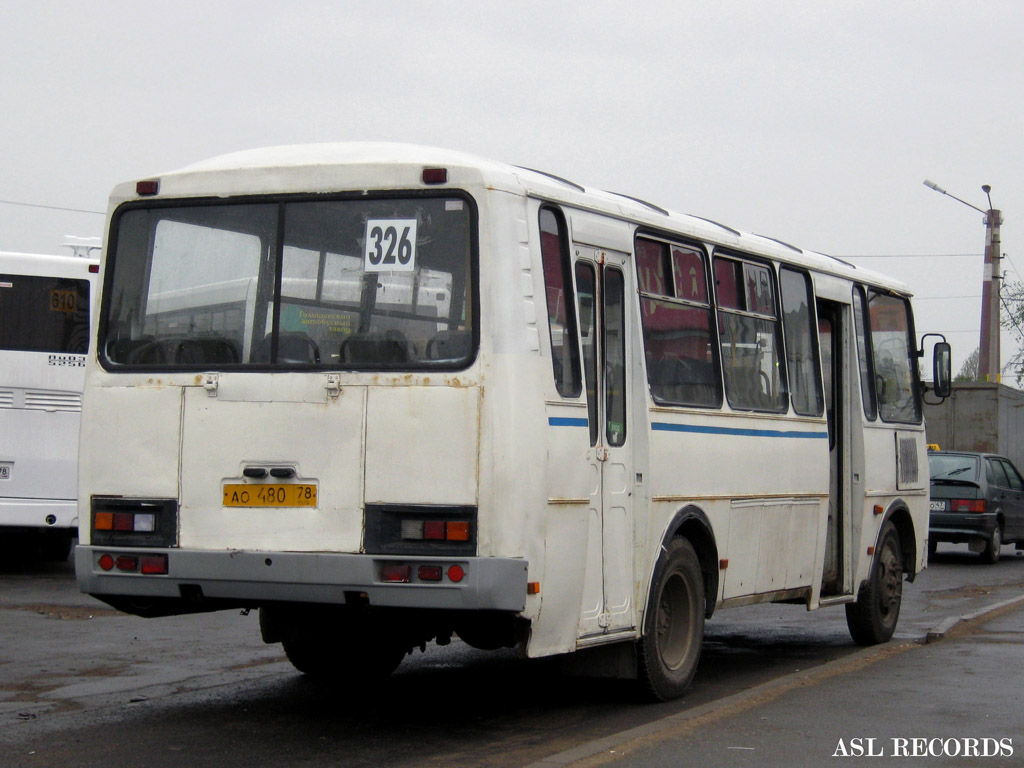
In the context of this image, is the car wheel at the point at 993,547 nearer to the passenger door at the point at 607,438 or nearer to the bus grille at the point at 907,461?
the bus grille at the point at 907,461

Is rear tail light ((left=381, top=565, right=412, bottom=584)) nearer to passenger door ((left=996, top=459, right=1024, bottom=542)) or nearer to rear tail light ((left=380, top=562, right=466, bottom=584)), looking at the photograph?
rear tail light ((left=380, top=562, right=466, bottom=584))

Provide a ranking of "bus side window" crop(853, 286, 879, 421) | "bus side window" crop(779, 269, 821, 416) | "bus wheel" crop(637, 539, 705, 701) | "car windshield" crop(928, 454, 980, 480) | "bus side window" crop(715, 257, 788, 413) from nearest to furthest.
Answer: "bus wheel" crop(637, 539, 705, 701), "bus side window" crop(715, 257, 788, 413), "bus side window" crop(779, 269, 821, 416), "bus side window" crop(853, 286, 879, 421), "car windshield" crop(928, 454, 980, 480)

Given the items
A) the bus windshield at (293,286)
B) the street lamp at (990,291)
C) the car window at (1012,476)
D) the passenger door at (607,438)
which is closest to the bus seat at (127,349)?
the bus windshield at (293,286)

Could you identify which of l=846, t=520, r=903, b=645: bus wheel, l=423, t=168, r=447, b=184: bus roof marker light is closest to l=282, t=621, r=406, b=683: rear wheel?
l=423, t=168, r=447, b=184: bus roof marker light

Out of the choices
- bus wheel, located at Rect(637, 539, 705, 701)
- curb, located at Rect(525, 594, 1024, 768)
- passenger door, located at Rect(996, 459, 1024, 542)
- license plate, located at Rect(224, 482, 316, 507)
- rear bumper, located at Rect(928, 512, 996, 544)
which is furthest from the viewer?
passenger door, located at Rect(996, 459, 1024, 542)

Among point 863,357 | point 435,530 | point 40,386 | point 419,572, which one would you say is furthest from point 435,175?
point 40,386

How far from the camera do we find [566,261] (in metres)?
8.23

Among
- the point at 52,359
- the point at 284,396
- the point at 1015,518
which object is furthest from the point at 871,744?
the point at 1015,518

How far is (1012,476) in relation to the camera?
24453 mm

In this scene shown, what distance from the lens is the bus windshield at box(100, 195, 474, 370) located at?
25.2 feet

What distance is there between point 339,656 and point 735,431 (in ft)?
9.70

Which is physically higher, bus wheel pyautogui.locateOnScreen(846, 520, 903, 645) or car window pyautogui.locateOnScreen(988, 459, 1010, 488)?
car window pyautogui.locateOnScreen(988, 459, 1010, 488)

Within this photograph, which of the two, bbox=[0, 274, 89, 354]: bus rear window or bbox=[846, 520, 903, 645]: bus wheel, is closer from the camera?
bbox=[846, 520, 903, 645]: bus wheel

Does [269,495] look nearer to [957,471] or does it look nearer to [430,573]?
[430,573]
